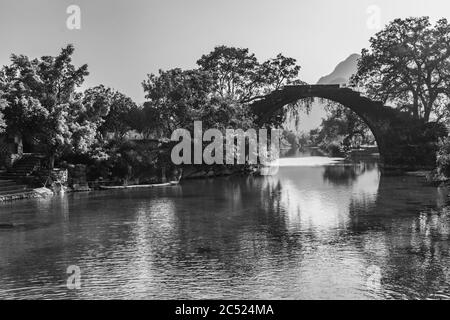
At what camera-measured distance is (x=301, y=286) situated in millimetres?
15828

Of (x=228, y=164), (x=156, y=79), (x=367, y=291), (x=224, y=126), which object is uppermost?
(x=156, y=79)

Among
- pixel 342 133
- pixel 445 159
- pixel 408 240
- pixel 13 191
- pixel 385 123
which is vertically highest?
pixel 342 133

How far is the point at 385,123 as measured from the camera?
72.6 meters

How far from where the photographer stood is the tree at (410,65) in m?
66.1

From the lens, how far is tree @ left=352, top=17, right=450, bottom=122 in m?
66.1

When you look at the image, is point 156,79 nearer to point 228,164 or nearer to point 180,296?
point 228,164

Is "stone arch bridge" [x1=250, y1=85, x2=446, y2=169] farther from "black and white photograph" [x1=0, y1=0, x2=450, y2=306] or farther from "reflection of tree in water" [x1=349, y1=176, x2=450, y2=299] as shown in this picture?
"reflection of tree in water" [x1=349, y1=176, x2=450, y2=299]

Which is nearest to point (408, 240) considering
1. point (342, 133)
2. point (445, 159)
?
point (445, 159)

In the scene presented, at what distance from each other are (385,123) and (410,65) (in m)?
8.93

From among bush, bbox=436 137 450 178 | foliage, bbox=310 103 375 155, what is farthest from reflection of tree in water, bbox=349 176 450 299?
foliage, bbox=310 103 375 155

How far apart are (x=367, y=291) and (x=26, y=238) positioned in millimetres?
16234

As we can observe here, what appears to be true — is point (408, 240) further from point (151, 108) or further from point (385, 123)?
point (385, 123)

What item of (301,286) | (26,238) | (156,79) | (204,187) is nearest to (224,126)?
(156,79)

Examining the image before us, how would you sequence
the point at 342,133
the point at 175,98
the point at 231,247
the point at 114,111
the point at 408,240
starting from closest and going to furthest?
the point at 231,247
the point at 408,240
the point at 114,111
the point at 175,98
the point at 342,133
